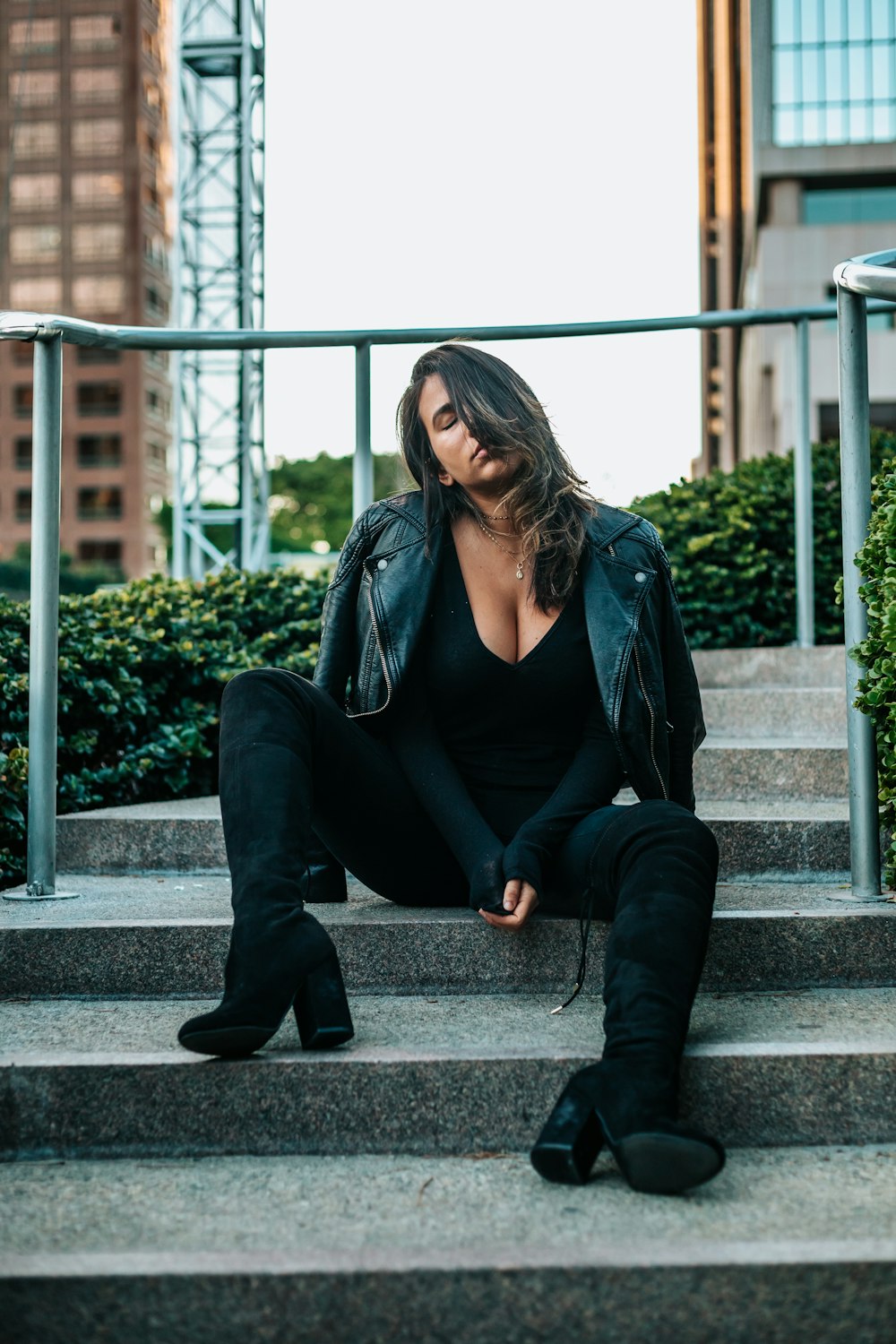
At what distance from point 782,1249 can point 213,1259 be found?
2.28ft

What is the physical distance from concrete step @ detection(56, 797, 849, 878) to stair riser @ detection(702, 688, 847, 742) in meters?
0.60

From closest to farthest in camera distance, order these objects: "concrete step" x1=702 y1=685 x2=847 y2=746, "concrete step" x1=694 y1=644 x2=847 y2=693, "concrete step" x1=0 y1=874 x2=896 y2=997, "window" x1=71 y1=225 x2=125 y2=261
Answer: "concrete step" x1=0 y1=874 x2=896 y2=997
"concrete step" x1=702 y1=685 x2=847 y2=746
"concrete step" x1=694 y1=644 x2=847 y2=693
"window" x1=71 y1=225 x2=125 y2=261

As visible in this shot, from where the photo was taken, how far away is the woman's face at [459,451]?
2.55 metres

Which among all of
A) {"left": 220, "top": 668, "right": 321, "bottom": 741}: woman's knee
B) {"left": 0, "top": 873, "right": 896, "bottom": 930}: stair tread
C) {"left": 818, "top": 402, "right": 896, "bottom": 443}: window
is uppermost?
{"left": 818, "top": 402, "right": 896, "bottom": 443}: window

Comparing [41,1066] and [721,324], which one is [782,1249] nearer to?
[41,1066]

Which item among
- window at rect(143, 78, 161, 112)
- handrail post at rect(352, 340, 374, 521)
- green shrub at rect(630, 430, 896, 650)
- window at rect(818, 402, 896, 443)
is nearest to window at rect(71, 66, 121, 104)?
window at rect(143, 78, 161, 112)

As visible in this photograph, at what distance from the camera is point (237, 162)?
1684cm

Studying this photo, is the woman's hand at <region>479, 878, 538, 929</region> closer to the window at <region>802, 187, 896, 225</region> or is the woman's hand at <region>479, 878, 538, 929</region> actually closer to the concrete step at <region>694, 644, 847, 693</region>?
the concrete step at <region>694, 644, 847, 693</region>

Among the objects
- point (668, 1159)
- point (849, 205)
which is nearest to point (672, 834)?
point (668, 1159)

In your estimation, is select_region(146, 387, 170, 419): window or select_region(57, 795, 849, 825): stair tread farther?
select_region(146, 387, 170, 419): window

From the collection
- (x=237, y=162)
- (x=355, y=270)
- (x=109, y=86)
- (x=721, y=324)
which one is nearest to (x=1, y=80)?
(x=109, y=86)

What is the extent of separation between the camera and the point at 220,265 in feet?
61.5

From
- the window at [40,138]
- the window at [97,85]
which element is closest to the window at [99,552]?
the window at [40,138]

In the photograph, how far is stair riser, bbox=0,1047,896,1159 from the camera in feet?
6.54
